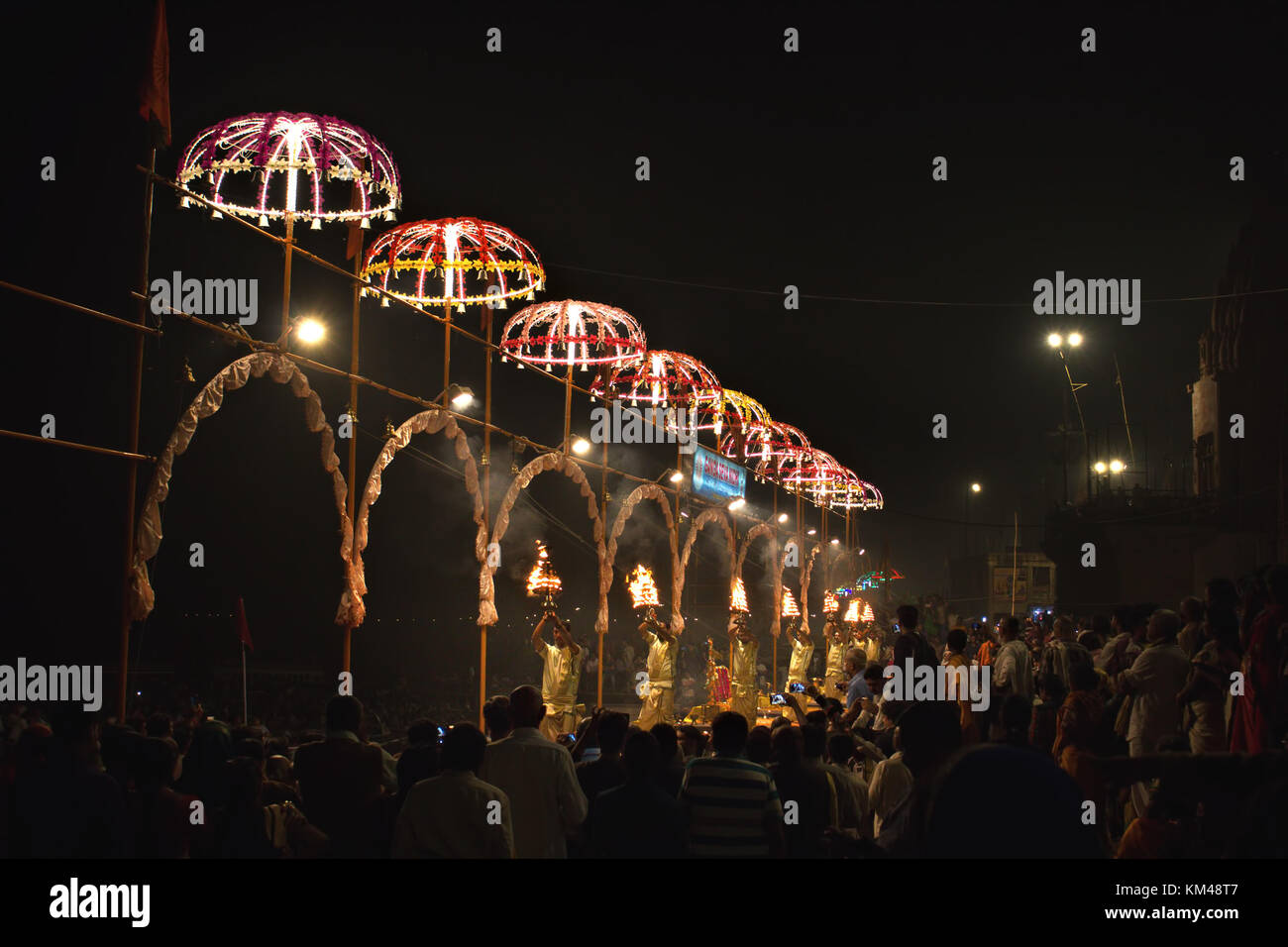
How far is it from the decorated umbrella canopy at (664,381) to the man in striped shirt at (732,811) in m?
12.8

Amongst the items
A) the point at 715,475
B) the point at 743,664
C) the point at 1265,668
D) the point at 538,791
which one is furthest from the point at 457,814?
the point at 715,475

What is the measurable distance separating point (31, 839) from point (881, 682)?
24.1 feet

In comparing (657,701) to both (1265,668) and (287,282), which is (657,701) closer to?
(287,282)

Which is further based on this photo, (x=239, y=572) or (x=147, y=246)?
(x=239, y=572)

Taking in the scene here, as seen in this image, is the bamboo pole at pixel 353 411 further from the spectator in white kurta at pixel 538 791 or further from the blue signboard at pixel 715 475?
the blue signboard at pixel 715 475

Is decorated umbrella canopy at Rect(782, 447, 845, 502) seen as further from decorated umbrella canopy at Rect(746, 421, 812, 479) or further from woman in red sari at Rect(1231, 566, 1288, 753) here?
woman in red sari at Rect(1231, 566, 1288, 753)

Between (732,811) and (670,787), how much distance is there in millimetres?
874

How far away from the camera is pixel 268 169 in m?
10.7

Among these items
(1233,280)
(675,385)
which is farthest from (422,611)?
(1233,280)

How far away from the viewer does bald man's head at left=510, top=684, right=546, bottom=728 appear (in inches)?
243

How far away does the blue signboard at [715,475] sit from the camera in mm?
23219

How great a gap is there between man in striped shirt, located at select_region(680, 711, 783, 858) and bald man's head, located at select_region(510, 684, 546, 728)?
3.67 ft

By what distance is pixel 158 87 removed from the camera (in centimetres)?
933
